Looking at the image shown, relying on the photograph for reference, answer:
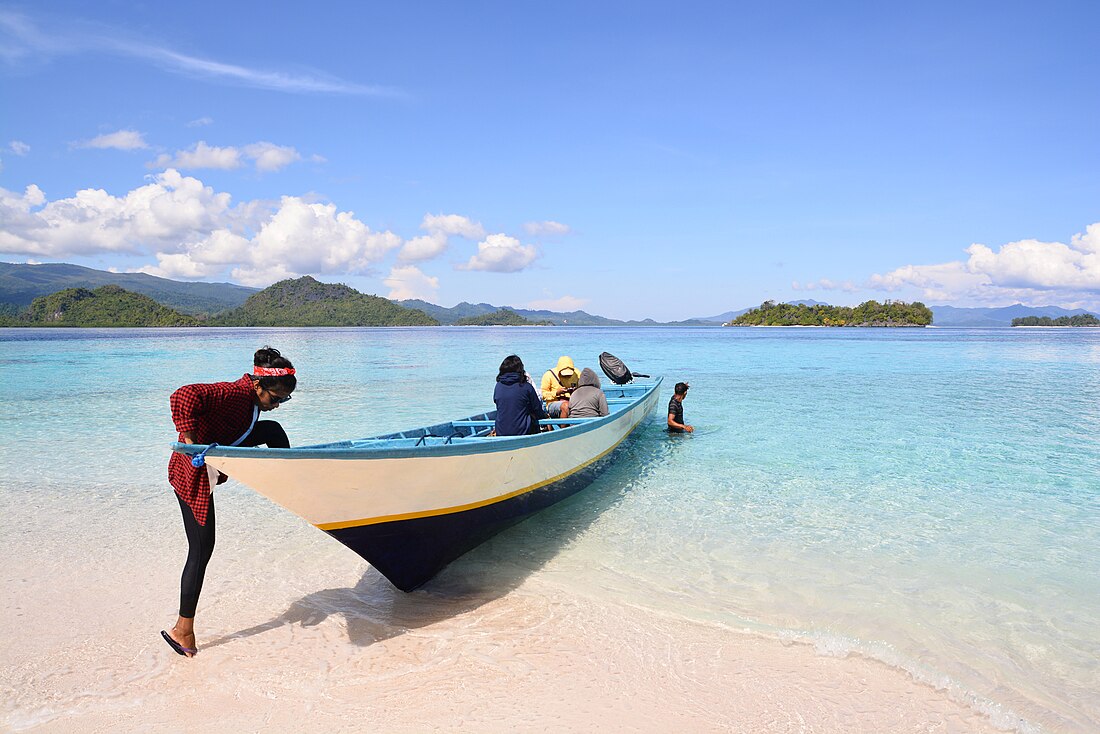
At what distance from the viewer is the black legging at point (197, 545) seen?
3998 mm

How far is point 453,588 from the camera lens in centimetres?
557

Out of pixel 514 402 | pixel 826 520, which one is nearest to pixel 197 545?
pixel 514 402

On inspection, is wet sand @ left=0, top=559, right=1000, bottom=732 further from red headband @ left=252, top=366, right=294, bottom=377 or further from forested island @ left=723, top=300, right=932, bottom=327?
forested island @ left=723, top=300, right=932, bottom=327

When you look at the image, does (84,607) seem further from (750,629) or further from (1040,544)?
(1040,544)

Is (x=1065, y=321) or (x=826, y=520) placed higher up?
(x=1065, y=321)

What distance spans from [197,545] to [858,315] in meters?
179

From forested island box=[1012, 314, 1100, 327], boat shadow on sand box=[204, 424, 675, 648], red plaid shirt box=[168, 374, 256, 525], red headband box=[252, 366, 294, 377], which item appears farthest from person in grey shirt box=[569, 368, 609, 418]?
forested island box=[1012, 314, 1100, 327]

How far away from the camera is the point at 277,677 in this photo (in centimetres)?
410

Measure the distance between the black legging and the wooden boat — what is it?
0.27 m

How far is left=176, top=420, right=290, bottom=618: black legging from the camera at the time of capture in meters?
4.00

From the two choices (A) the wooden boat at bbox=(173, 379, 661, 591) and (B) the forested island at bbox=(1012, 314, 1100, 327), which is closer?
(A) the wooden boat at bbox=(173, 379, 661, 591)

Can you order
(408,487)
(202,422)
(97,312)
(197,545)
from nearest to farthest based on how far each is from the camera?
(202,422) < (197,545) < (408,487) < (97,312)

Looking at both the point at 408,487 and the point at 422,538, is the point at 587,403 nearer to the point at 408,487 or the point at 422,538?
the point at 422,538

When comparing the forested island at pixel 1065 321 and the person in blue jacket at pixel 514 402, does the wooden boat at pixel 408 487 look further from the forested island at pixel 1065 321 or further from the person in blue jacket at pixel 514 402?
the forested island at pixel 1065 321
